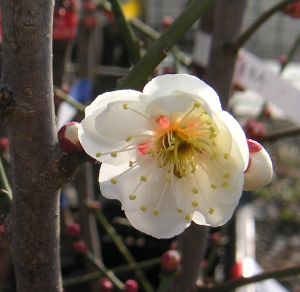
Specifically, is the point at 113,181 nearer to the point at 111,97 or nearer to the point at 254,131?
the point at 111,97

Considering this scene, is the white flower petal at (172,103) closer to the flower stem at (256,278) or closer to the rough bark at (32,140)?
the rough bark at (32,140)

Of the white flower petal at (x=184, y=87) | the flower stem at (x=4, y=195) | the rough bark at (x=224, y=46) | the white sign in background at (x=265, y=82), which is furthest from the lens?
the white sign in background at (x=265, y=82)

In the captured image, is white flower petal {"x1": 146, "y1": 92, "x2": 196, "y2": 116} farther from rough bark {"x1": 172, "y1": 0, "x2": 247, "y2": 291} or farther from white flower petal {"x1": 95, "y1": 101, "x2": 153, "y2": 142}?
rough bark {"x1": 172, "y1": 0, "x2": 247, "y2": 291}

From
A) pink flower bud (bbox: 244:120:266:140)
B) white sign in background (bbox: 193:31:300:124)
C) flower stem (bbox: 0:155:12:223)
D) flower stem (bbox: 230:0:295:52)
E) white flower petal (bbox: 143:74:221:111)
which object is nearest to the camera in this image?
white flower petal (bbox: 143:74:221:111)

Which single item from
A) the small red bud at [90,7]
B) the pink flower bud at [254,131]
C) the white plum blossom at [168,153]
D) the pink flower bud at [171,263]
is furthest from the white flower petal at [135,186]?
the small red bud at [90,7]

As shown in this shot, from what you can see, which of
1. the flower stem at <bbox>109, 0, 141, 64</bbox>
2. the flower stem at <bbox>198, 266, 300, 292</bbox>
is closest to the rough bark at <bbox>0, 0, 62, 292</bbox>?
the flower stem at <bbox>109, 0, 141, 64</bbox>

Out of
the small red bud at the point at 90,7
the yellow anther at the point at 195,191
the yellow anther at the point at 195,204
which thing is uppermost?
the yellow anther at the point at 195,191

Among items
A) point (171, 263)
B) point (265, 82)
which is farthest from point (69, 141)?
point (265, 82)
